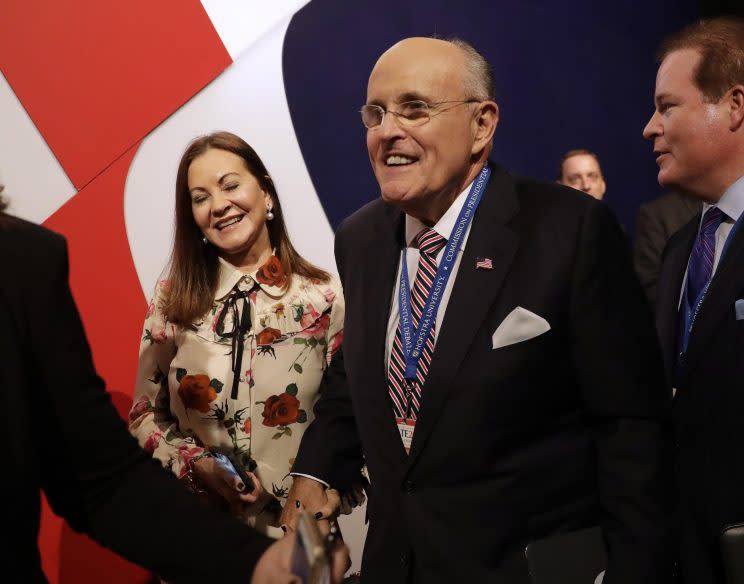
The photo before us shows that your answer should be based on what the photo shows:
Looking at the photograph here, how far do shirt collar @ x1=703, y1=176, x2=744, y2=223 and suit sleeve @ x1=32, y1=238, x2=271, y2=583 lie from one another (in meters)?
1.59

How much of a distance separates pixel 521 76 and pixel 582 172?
708 mm

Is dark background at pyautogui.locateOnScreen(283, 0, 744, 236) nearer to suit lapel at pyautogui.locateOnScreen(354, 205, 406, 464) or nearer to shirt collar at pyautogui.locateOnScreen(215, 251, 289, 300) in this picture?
shirt collar at pyautogui.locateOnScreen(215, 251, 289, 300)

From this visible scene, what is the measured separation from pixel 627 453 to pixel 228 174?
1.63 metres

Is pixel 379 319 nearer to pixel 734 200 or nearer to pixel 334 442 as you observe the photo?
pixel 334 442

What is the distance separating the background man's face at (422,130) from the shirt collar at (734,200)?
29.9 inches

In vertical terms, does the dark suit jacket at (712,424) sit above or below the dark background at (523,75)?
below

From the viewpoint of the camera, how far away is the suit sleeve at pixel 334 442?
213cm

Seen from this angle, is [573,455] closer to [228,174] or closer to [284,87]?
[228,174]

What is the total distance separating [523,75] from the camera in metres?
4.55

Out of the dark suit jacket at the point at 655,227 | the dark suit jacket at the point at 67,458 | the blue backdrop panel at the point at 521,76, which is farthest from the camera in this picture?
the dark suit jacket at the point at 655,227

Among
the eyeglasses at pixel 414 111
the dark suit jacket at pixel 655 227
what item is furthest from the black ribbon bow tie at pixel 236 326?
the dark suit jacket at pixel 655 227

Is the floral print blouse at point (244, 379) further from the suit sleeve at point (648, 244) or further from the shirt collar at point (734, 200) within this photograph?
the suit sleeve at point (648, 244)

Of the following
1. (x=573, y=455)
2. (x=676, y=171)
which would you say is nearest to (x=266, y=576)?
(x=573, y=455)

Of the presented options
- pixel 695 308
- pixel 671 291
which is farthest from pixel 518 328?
pixel 671 291
